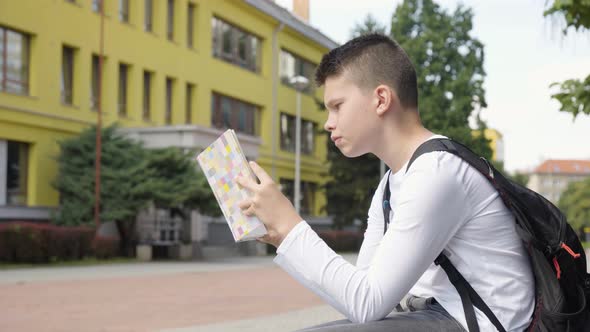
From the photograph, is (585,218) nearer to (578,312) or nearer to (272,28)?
(272,28)

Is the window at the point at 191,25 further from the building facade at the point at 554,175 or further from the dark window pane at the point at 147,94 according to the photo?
the building facade at the point at 554,175

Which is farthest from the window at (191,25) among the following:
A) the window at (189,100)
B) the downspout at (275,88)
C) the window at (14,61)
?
the window at (14,61)

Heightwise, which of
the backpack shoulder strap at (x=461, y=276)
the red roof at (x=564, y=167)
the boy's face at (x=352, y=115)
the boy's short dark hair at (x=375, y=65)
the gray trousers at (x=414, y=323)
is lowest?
the gray trousers at (x=414, y=323)

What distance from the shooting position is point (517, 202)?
7.01 feet

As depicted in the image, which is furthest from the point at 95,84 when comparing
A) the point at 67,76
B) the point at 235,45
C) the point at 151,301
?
the point at 151,301

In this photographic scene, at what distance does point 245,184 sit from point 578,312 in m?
0.94

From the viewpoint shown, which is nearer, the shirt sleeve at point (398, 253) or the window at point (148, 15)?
the shirt sleeve at point (398, 253)

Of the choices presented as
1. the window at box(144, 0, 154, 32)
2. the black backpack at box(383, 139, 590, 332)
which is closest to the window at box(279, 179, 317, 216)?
the window at box(144, 0, 154, 32)

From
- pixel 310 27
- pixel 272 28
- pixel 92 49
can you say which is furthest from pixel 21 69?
pixel 310 27

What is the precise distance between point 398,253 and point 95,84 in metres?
26.0

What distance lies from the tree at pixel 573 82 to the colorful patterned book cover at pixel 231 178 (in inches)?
210

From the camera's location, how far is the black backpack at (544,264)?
2.11m

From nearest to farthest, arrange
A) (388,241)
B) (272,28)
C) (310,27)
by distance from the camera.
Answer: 1. (388,241)
2. (272,28)
3. (310,27)

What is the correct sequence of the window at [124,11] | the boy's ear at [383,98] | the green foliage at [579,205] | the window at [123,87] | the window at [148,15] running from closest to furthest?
the boy's ear at [383,98] < the window at [124,11] < the window at [123,87] < the window at [148,15] < the green foliage at [579,205]
